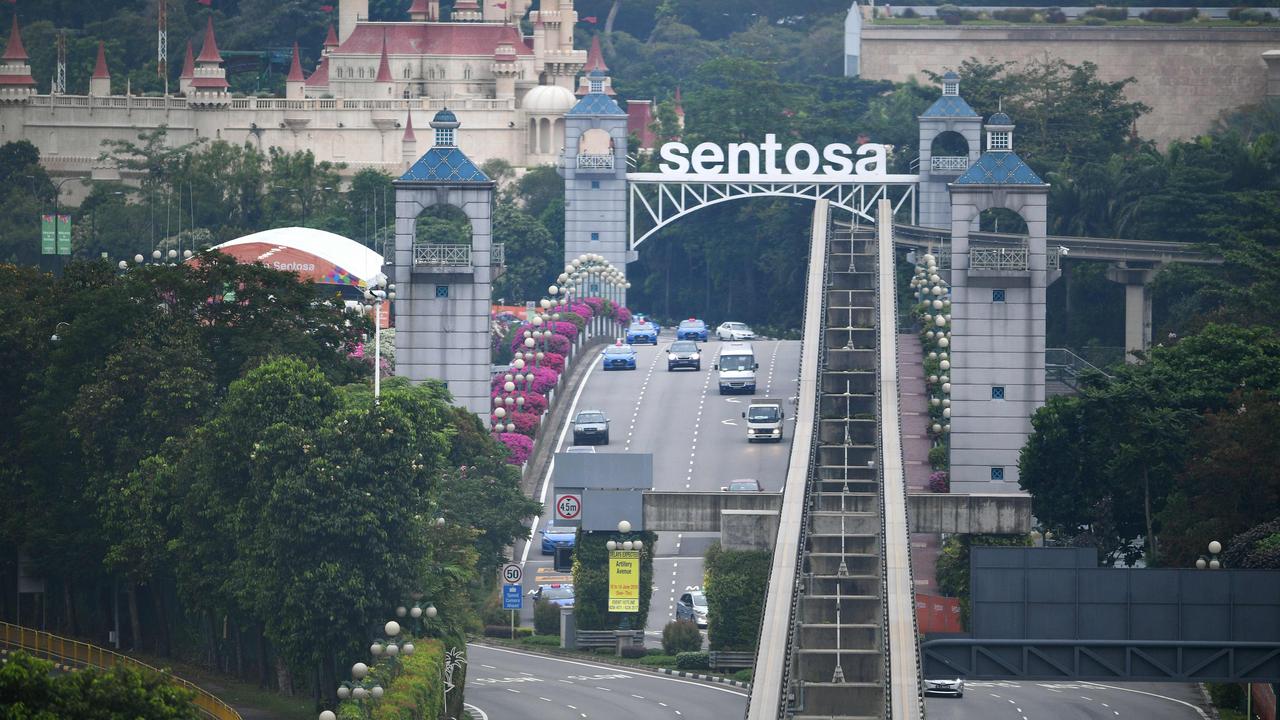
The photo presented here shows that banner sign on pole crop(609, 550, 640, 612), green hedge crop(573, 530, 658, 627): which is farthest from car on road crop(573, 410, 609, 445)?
banner sign on pole crop(609, 550, 640, 612)

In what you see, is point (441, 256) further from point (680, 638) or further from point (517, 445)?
point (680, 638)

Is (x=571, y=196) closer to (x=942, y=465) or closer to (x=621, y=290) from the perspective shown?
(x=621, y=290)

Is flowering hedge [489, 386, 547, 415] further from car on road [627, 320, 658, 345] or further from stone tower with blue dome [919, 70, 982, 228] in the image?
stone tower with blue dome [919, 70, 982, 228]

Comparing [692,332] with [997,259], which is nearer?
[997,259]

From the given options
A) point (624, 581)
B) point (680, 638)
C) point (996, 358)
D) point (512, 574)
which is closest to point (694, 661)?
point (680, 638)

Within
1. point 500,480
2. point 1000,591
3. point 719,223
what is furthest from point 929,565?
point 719,223

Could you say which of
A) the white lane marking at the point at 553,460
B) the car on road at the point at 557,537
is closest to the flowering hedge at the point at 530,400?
the white lane marking at the point at 553,460
